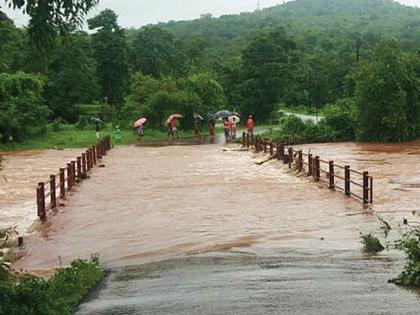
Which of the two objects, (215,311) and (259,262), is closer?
(215,311)

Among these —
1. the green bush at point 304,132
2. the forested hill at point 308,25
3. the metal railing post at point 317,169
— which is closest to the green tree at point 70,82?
the green bush at point 304,132

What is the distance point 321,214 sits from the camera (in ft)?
56.3

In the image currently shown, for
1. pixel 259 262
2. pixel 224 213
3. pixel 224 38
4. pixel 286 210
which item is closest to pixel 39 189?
pixel 224 213

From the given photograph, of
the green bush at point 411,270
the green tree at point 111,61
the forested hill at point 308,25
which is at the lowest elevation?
the green bush at point 411,270

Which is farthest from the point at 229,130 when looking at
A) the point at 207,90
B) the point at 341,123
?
the point at 207,90

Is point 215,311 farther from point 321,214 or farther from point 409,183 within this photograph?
point 409,183

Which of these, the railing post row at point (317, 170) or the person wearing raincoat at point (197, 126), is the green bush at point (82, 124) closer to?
the person wearing raincoat at point (197, 126)

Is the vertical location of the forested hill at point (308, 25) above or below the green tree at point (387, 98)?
Result: above

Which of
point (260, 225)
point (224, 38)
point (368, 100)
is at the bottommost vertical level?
point (260, 225)

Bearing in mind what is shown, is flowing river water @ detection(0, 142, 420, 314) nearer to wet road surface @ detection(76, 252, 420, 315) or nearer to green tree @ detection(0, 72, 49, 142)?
wet road surface @ detection(76, 252, 420, 315)

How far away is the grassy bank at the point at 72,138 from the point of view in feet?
152

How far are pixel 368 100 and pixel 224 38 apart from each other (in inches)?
4153

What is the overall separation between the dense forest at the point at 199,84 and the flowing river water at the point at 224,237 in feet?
34.1

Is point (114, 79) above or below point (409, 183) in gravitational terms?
above
